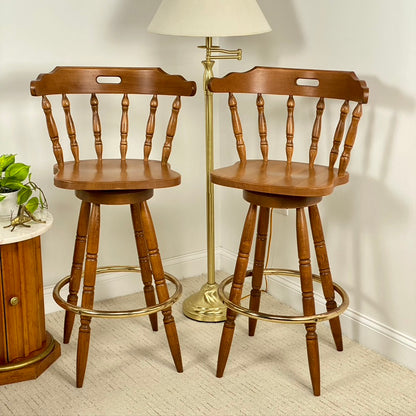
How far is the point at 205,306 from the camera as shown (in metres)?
2.82

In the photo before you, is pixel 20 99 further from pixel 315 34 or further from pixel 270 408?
pixel 270 408

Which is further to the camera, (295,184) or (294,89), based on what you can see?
(294,89)

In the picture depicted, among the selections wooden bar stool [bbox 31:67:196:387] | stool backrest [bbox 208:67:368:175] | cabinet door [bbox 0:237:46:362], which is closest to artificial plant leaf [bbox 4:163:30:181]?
wooden bar stool [bbox 31:67:196:387]

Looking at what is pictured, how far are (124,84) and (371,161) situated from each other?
2.97ft

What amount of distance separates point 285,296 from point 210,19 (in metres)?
1.20

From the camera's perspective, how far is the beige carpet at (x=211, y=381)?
2.17 m

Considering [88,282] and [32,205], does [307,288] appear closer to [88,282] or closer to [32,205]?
[88,282]

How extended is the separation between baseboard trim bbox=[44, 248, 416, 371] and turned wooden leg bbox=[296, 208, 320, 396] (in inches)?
14.7

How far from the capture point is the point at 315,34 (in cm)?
257

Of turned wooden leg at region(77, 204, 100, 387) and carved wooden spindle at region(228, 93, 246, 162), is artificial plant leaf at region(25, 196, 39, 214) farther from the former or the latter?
carved wooden spindle at region(228, 93, 246, 162)

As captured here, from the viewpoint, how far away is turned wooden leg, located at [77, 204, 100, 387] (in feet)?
7.36

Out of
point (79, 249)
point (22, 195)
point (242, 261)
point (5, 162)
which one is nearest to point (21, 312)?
point (79, 249)

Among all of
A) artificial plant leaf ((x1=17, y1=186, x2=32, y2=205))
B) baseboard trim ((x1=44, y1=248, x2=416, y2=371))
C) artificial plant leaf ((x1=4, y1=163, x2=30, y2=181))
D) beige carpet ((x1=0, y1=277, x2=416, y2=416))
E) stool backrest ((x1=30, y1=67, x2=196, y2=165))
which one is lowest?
beige carpet ((x1=0, y1=277, x2=416, y2=416))

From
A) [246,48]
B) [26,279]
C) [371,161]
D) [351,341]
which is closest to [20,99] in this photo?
[26,279]
